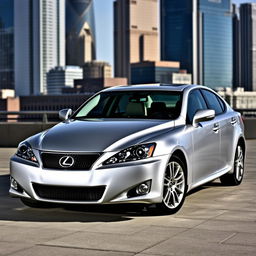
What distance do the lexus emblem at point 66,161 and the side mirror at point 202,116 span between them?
5.67 ft

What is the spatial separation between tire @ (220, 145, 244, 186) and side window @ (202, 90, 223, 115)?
63cm

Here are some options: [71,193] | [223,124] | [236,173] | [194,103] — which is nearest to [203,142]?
[194,103]

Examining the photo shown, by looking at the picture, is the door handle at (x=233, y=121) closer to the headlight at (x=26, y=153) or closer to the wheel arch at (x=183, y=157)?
the wheel arch at (x=183, y=157)

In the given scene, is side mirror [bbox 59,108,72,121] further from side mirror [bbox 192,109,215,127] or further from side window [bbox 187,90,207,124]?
side mirror [bbox 192,109,215,127]

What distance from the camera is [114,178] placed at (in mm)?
7199

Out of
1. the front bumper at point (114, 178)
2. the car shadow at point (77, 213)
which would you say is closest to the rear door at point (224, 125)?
the car shadow at point (77, 213)

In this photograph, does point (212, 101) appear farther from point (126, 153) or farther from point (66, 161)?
point (66, 161)

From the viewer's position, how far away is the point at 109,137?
7.54 metres

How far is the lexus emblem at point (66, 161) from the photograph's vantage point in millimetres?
7316

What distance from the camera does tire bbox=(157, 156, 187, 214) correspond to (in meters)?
7.63

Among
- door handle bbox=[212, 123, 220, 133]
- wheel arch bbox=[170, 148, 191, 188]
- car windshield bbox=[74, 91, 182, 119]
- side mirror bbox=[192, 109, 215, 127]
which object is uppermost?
car windshield bbox=[74, 91, 182, 119]

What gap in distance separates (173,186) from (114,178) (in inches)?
33.2

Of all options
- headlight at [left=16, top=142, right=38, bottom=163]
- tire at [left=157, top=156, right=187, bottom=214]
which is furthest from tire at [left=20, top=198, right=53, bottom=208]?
tire at [left=157, top=156, right=187, bottom=214]

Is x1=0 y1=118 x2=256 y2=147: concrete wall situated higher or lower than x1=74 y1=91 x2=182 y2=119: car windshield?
lower
